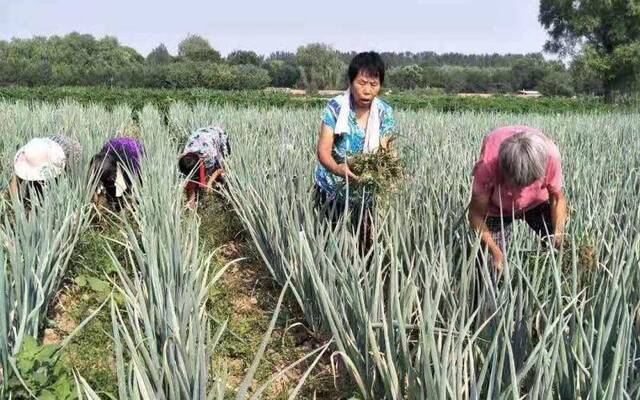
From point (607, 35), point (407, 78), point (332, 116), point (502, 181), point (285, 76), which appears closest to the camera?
point (502, 181)

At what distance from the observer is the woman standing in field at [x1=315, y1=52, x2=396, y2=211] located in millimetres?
2553

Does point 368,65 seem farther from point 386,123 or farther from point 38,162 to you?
point 38,162

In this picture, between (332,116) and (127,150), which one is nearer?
(332,116)

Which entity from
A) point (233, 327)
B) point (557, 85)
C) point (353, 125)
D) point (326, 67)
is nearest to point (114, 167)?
point (233, 327)

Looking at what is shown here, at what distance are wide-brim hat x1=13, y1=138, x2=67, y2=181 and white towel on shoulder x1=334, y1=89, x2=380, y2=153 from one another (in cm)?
146

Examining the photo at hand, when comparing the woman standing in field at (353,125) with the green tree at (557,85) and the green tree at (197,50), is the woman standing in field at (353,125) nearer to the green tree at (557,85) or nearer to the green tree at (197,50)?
the green tree at (557,85)

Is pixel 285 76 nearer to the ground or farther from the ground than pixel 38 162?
farther from the ground

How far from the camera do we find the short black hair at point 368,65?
254 centimetres

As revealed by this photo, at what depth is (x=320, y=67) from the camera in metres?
46.8

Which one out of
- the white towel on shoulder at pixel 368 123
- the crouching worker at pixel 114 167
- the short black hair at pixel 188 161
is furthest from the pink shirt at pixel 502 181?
the short black hair at pixel 188 161

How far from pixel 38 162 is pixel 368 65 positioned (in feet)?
5.88

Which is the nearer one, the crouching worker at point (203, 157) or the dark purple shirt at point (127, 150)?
the dark purple shirt at point (127, 150)

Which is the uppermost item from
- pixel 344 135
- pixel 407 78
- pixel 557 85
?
pixel 407 78

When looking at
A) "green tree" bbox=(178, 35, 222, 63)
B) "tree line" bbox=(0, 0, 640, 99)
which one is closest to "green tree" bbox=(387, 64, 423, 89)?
"tree line" bbox=(0, 0, 640, 99)
